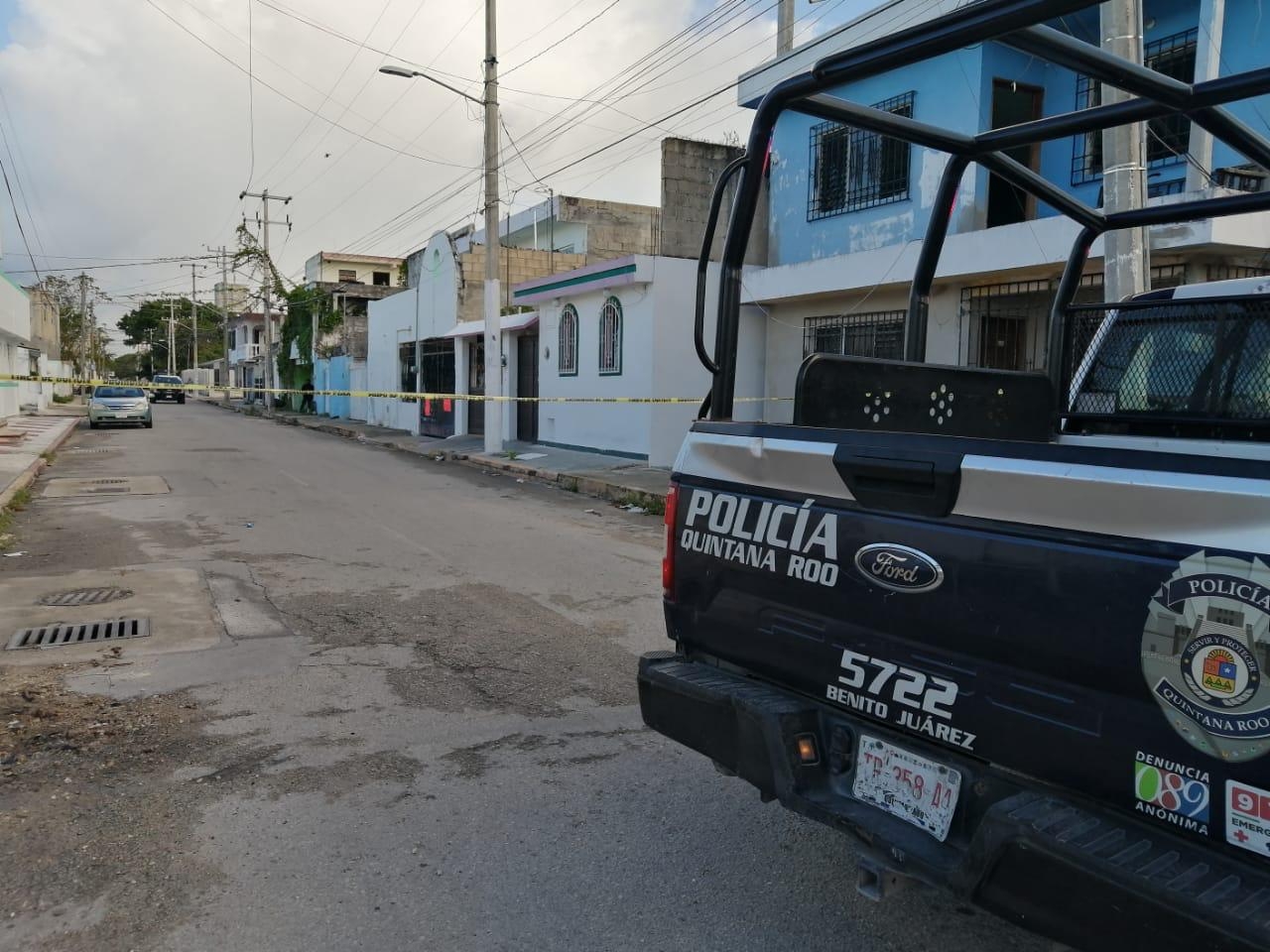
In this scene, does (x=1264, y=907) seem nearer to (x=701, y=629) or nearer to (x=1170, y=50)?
(x=701, y=629)

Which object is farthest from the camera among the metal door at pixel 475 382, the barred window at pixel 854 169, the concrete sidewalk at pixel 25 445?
the metal door at pixel 475 382

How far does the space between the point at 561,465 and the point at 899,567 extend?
15280 millimetres

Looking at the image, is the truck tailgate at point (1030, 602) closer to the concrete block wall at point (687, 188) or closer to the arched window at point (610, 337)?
the concrete block wall at point (687, 188)

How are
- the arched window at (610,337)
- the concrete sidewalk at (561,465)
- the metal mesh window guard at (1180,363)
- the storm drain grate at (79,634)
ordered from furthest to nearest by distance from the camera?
the arched window at (610,337) → the concrete sidewalk at (561,465) → the storm drain grate at (79,634) → the metal mesh window guard at (1180,363)

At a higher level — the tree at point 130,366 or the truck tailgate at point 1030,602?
the tree at point 130,366

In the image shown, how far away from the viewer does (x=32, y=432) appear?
23984 millimetres

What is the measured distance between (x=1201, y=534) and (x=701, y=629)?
5.44ft

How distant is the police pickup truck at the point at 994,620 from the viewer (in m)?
1.92

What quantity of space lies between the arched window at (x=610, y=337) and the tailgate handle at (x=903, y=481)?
51.6ft

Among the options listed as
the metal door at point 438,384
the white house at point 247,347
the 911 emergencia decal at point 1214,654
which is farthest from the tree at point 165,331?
the 911 emergencia decal at point 1214,654

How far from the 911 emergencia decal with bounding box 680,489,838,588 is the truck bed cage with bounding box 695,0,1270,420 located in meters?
0.42

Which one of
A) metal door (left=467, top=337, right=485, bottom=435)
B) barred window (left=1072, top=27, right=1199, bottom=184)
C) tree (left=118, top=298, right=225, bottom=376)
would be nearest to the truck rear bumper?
barred window (left=1072, top=27, right=1199, bottom=184)

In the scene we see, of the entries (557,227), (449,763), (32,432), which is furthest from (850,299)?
(557,227)

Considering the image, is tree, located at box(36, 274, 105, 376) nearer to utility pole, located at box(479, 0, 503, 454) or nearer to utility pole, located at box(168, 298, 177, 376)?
utility pole, located at box(168, 298, 177, 376)
